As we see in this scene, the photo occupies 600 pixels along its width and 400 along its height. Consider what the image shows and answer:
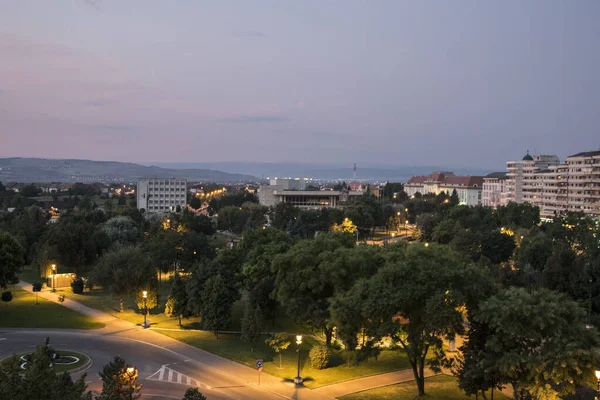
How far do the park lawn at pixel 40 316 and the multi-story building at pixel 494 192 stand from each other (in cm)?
12406

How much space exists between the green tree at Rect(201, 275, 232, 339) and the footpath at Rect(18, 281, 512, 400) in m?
2.57

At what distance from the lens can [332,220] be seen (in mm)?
99812

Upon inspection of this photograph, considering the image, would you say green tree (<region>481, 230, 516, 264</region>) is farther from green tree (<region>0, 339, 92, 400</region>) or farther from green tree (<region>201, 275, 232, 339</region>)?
green tree (<region>0, 339, 92, 400</region>)

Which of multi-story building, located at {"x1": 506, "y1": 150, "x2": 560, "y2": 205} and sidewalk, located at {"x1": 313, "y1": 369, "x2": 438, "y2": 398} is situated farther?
multi-story building, located at {"x1": 506, "y1": 150, "x2": 560, "y2": 205}

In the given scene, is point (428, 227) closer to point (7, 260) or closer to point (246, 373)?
point (246, 373)

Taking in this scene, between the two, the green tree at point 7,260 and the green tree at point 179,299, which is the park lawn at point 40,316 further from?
the green tree at point 179,299

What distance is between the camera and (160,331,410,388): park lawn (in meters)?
32.6

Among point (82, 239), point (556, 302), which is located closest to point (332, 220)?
point (82, 239)

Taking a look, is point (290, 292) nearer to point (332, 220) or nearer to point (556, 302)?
point (556, 302)

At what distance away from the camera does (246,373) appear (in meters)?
32.8

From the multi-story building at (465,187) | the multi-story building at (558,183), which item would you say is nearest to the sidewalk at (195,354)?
the multi-story building at (558,183)

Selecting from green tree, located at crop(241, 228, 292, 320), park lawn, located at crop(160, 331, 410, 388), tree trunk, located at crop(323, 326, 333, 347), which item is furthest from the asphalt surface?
green tree, located at crop(241, 228, 292, 320)

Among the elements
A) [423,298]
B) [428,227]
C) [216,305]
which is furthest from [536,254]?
[423,298]

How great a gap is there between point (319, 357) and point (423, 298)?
9858 mm
